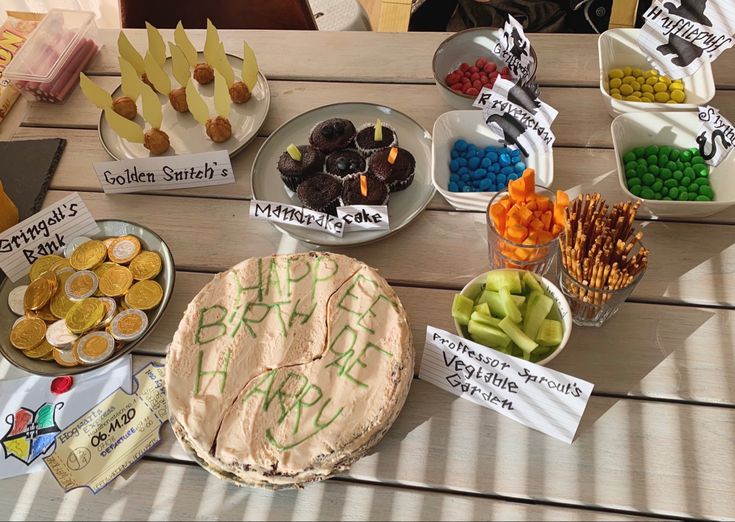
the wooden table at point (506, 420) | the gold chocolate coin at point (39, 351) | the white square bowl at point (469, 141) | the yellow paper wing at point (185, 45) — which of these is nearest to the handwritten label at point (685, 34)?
the wooden table at point (506, 420)

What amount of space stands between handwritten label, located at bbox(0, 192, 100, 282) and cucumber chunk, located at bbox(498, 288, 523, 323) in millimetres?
827

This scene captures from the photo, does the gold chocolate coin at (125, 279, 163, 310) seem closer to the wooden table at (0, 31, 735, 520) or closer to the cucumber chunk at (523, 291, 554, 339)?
the wooden table at (0, 31, 735, 520)

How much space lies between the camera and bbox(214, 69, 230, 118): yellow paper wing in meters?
1.38

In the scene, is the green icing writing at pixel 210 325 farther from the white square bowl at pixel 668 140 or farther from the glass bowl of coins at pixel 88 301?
the white square bowl at pixel 668 140

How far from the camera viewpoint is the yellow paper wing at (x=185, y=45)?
150cm

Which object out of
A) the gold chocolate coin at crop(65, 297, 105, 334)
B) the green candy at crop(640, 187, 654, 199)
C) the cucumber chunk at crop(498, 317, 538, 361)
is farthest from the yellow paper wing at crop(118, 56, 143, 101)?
the green candy at crop(640, 187, 654, 199)

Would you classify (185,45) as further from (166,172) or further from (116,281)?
(116,281)

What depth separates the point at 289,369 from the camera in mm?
997

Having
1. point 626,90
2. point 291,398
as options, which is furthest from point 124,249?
point 626,90

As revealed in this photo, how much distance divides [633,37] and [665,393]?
82cm

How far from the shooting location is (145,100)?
1382 mm

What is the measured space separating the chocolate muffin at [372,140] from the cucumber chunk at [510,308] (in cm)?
47

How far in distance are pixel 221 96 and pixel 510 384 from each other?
88 cm

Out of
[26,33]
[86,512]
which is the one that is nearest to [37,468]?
[86,512]
